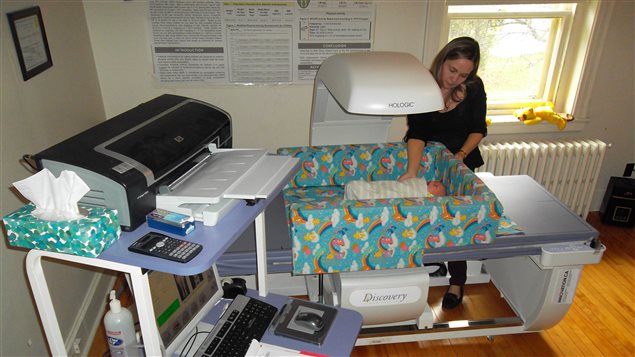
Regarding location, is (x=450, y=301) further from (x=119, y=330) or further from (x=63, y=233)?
(x=63, y=233)

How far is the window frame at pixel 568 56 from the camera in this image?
2.72 meters

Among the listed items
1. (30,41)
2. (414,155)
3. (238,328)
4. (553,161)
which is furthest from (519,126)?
(30,41)

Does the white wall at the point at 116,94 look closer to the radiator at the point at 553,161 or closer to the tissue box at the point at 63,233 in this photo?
the radiator at the point at 553,161

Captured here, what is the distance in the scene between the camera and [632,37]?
2920mm

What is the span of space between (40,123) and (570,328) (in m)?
2.69

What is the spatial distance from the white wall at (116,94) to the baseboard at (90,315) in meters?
0.08

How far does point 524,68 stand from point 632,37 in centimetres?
66

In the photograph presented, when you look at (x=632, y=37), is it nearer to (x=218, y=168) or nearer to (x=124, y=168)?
(x=218, y=168)

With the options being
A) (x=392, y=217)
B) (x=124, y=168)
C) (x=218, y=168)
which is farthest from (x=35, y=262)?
(x=392, y=217)

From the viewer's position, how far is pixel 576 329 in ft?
7.63

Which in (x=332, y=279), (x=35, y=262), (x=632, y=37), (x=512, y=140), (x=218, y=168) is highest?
(x=632, y=37)

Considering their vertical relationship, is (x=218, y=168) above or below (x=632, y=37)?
below

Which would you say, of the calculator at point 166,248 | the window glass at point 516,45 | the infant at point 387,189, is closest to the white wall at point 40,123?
the calculator at point 166,248

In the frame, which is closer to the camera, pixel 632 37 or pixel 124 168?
pixel 124 168
